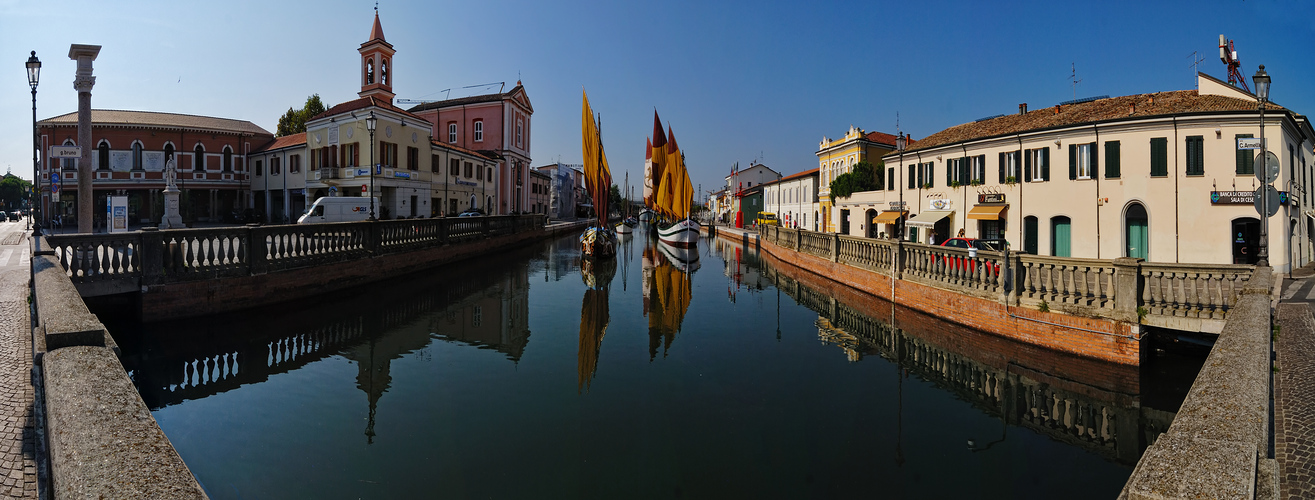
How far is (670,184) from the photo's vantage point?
43.1 m

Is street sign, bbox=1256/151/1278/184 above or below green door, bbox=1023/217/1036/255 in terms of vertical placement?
above

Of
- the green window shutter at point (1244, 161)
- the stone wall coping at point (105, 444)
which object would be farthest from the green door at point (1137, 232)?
the stone wall coping at point (105, 444)

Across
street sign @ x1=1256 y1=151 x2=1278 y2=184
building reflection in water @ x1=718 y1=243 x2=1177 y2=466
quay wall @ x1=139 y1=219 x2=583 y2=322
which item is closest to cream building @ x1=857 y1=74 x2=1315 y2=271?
building reflection in water @ x1=718 y1=243 x2=1177 y2=466

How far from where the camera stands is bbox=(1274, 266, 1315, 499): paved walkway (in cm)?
320

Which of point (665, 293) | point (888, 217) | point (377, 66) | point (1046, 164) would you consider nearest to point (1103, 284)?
point (665, 293)

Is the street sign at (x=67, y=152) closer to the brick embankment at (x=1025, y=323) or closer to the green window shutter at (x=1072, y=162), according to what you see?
the brick embankment at (x=1025, y=323)

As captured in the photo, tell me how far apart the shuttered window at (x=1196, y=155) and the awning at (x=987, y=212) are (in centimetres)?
644

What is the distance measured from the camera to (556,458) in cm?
584

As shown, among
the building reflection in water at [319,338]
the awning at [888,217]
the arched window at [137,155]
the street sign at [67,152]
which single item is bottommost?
the building reflection in water at [319,338]

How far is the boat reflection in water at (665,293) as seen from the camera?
1194cm

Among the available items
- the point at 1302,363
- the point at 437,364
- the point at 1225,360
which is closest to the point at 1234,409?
the point at 1225,360

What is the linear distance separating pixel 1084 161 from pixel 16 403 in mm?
28501

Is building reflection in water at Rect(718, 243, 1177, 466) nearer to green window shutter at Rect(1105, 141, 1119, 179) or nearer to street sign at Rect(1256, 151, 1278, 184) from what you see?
street sign at Rect(1256, 151, 1278, 184)

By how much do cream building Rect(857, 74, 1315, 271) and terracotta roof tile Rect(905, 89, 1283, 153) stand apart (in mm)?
80
